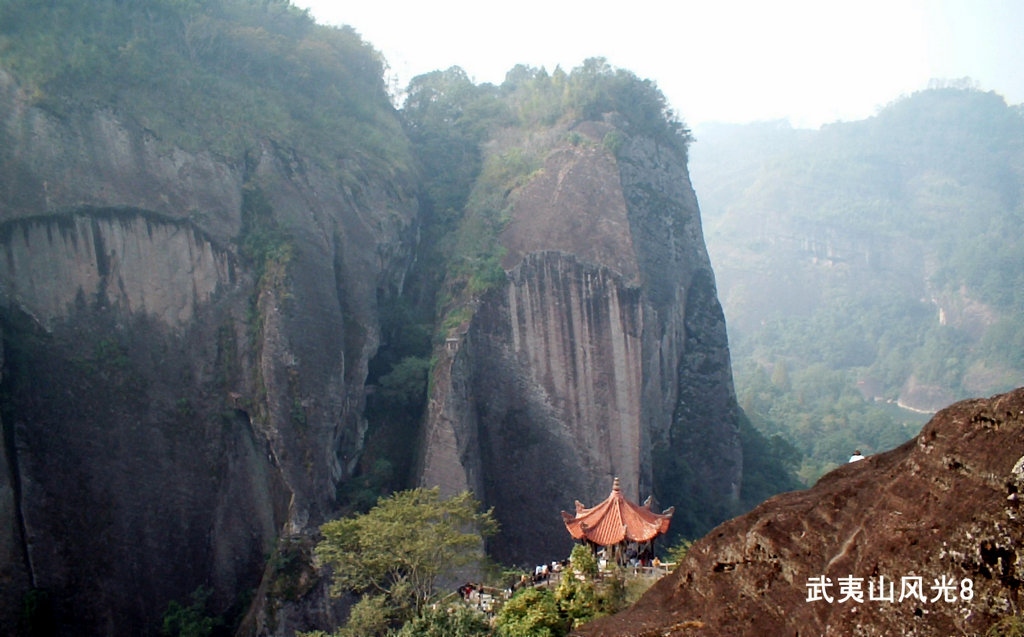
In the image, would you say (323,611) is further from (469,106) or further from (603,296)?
(469,106)

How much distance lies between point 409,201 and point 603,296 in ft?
21.6

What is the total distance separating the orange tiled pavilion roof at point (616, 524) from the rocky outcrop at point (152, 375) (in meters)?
6.07

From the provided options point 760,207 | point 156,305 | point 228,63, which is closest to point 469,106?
point 228,63

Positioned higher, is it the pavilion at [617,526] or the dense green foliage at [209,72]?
the dense green foliage at [209,72]

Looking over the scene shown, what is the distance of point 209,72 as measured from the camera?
1814 cm

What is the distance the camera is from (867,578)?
4027mm

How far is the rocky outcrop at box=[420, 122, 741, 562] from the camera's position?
17375 mm

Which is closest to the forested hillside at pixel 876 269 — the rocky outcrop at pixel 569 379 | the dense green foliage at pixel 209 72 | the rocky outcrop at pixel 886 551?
the rocky outcrop at pixel 569 379

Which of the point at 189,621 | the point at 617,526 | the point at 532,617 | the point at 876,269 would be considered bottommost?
the point at 189,621

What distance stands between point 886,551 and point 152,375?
13858mm

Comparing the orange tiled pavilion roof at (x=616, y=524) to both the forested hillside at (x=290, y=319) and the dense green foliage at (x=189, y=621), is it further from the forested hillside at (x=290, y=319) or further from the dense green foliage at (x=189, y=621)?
the dense green foliage at (x=189, y=621)

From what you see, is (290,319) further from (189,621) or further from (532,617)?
(532,617)

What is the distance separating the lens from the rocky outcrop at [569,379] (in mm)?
17375

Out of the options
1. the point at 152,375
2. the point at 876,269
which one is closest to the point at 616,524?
the point at 152,375
